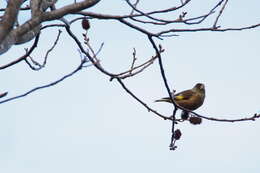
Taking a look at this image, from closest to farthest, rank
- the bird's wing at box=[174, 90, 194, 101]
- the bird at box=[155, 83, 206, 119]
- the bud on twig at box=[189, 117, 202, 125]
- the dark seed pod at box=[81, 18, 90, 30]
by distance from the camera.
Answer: the dark seed pod at box=[81, 18, 90, 30] → the bud on twig at box=[189, 117, 202, 125] → the bird at box=[155, 83, 206, 119] → the bird's wing at box=[174, 90, 194, 101]

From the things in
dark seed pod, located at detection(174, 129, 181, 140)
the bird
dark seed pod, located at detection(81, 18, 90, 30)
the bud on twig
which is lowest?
dark seed pod, located at detection(174, 129, 181, 140)

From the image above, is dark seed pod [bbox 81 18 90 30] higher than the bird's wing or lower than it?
lower

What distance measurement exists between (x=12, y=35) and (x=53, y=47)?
144 cm

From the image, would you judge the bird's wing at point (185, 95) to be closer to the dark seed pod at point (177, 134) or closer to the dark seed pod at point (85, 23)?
the dark seed pod at point (177, 134)

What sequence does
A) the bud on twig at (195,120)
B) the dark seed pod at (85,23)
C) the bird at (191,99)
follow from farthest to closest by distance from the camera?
the bird at (191,99), the bud on twig at (195,120), the dark seed pod at (85,23)

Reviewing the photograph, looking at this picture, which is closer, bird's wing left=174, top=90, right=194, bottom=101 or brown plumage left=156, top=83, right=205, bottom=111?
brown plumage left=156, top=83, right=205, bottom=111

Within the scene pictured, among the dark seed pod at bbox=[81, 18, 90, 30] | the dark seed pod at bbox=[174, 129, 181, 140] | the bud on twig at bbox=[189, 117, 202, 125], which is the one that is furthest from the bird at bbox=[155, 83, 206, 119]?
the dark seed pod at bbox=[81, 18, 90, 30]

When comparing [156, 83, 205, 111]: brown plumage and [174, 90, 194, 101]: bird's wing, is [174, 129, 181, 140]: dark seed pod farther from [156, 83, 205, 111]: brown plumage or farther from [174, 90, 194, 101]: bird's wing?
[174, 90, 194, 101]: bird's wing

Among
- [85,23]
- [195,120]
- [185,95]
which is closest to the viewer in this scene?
[85,23]

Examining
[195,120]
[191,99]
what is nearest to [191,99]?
[191,99]

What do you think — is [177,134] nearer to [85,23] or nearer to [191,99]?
[85,23]

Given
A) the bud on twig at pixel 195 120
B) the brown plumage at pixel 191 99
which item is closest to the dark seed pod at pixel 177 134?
the bud on twig at pixel 195 120

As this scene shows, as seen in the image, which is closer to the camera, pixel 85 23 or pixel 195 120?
pixel 85 23

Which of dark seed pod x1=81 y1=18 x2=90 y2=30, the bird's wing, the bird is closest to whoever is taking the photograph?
dark seed pod x1=81 y1=18 x2=90 y2=30
